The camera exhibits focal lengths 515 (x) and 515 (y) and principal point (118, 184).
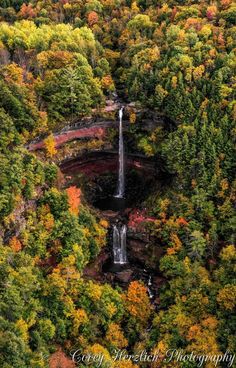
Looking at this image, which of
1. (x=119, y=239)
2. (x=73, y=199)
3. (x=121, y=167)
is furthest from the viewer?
(x=121, y=167)

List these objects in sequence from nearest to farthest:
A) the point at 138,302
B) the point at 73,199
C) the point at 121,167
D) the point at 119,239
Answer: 1. the point at 138,302
2. the point at 73,199
3. the point at 119,239
4. the point at 121,167

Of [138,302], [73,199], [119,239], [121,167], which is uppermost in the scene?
[73,199]

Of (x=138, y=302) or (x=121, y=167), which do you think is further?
(x=121, y=167)

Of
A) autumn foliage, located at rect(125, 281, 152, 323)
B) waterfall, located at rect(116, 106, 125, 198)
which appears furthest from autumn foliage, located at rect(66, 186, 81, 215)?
autumn foliage, located at rect(125, 281, 152, 323)

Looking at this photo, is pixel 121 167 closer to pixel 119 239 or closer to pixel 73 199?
pixel 119 239

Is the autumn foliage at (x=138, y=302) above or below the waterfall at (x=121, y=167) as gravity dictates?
below

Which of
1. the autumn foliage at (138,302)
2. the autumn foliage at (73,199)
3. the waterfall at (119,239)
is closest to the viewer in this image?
the autumn foliage at (138,302)

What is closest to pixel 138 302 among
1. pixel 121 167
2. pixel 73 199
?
pixel 73 199

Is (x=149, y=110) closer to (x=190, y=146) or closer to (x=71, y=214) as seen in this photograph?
(x=190, y=146)

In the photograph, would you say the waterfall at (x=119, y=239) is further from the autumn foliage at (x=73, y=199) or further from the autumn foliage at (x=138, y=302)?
the autumn foliage at (x=138, y=302)

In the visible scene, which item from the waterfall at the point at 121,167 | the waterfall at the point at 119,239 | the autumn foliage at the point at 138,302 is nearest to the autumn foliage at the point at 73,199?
the waterfall at the point at 119,239

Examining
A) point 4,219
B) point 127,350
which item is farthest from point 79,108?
point 127,350

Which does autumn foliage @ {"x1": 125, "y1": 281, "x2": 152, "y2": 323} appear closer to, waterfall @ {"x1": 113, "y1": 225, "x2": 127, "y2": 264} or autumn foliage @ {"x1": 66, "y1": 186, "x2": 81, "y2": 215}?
waterfall @ {"x1": 113, "y1": 225, "x2": 127, "y2": 264}
